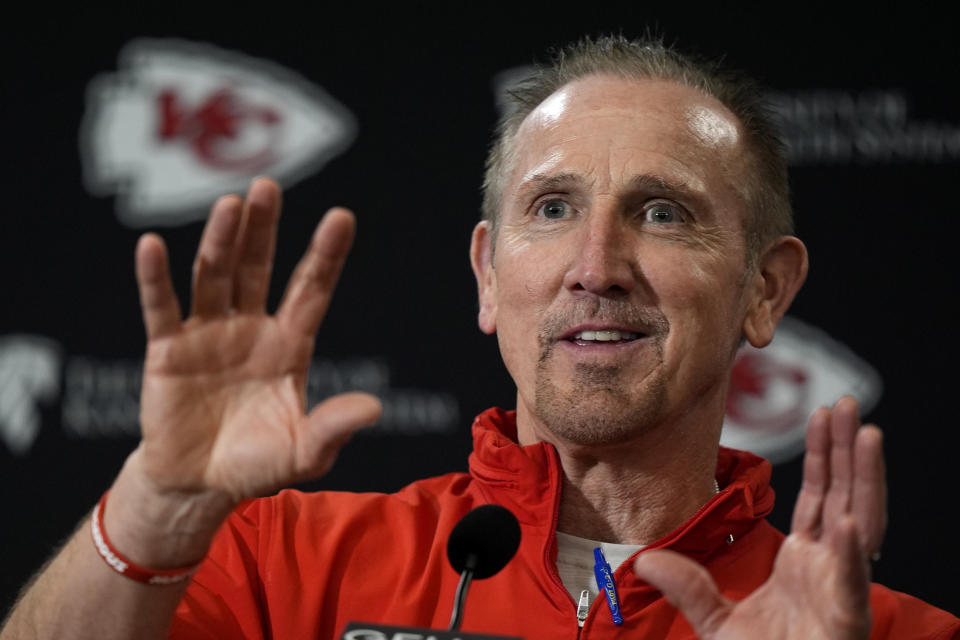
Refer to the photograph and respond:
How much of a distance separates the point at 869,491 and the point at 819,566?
0.09 meters

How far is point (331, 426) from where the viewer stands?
1.21m

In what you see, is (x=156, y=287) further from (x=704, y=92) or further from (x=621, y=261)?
(x=704, y=92)

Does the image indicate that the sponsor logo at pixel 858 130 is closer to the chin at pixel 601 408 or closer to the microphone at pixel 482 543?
the chin at pixel 601 408

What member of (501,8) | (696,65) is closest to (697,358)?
(696,65)

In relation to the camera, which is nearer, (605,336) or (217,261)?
(217,261)

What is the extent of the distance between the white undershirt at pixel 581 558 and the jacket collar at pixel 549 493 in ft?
0.20

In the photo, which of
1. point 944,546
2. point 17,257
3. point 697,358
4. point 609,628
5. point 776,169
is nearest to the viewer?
point 609,628

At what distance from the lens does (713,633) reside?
1.19 meters

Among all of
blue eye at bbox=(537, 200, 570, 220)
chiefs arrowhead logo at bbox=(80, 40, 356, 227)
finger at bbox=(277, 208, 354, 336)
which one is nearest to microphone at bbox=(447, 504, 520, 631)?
finger at bbox=(277, 208, 354, 336)

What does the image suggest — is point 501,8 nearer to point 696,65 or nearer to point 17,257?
point 696,65

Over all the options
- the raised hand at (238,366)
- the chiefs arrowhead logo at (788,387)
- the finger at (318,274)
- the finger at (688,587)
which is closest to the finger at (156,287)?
the raised hand at (238,366)

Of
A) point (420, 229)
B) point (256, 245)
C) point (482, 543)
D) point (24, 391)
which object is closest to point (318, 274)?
point (256, 245)

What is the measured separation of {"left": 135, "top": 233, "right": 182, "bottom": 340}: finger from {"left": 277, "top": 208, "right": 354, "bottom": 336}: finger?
0.38 feet

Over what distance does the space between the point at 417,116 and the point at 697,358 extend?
1130 millimetres
